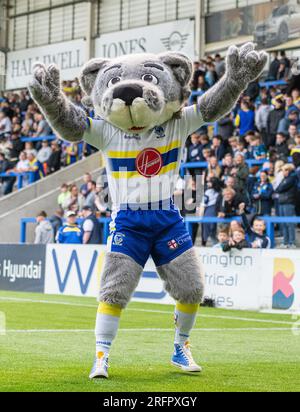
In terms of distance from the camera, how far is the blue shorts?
636 centimetres

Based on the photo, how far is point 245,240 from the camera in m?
14.2

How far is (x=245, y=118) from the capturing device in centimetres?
1897

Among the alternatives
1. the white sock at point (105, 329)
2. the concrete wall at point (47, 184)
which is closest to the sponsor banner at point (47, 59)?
the concrete wall at point (47, 184)

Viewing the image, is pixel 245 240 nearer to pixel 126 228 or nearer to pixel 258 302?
pixel 258 302

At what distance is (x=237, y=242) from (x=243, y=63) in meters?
7.99

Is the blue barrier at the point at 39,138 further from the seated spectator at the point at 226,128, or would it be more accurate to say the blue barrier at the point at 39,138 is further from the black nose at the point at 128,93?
the black nose at the point at 128,93

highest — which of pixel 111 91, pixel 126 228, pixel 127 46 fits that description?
pixel 127 46

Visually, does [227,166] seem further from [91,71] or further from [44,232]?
[91,71]

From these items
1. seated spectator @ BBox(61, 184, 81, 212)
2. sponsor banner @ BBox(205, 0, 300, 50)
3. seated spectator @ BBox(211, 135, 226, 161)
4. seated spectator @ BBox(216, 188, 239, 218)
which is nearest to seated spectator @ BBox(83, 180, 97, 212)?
seated spectator @ BBox(61, 184, 81, 212)

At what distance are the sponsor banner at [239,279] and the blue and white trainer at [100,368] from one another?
686 centimetres

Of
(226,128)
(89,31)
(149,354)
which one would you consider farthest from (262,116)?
(89,31)
